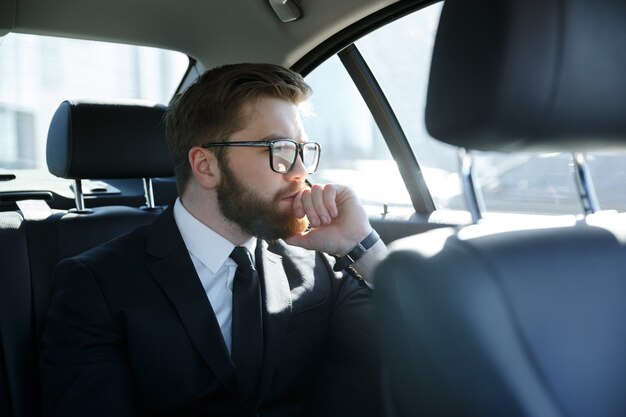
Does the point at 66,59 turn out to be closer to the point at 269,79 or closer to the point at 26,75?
the point at 26,75

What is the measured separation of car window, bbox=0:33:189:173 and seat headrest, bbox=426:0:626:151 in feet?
7.20

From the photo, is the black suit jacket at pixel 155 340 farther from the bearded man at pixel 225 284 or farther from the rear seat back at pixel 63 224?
the rear seat back at pixel 63 224

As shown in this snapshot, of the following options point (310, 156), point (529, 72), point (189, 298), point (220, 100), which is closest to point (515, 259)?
point (529, 72)

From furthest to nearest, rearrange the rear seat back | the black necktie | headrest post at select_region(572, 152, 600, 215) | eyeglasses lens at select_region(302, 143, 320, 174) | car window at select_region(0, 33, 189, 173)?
car window at select_region(0, 33, 189, 173) < eyeglasses lens at select_region(302, 143, 320, 174) < the rear seat back < the black necktie < headrest post at select_region(572, 152, 600, 215)

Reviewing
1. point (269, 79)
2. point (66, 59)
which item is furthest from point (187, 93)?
point (66, 59)

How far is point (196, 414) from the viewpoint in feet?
5.50

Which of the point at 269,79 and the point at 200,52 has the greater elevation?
the point at 200,52

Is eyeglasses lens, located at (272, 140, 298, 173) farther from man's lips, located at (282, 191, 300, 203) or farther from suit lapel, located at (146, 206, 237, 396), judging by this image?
suit lapel, located at (146, 206, 237, 396)

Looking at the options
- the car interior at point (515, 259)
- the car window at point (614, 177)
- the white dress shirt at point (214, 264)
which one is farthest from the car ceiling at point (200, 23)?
the car interior at point (515, 259)

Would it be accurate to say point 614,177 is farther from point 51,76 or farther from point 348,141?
point 348,141

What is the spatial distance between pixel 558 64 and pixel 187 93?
1337 millimetres

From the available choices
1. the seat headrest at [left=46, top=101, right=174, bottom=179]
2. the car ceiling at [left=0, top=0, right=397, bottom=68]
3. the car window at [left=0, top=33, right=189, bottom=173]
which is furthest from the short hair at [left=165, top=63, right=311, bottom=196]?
the car window at [left=0, top=33, right=189, bottom=173]

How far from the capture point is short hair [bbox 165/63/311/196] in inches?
76.6

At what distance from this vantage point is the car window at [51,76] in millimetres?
2916
